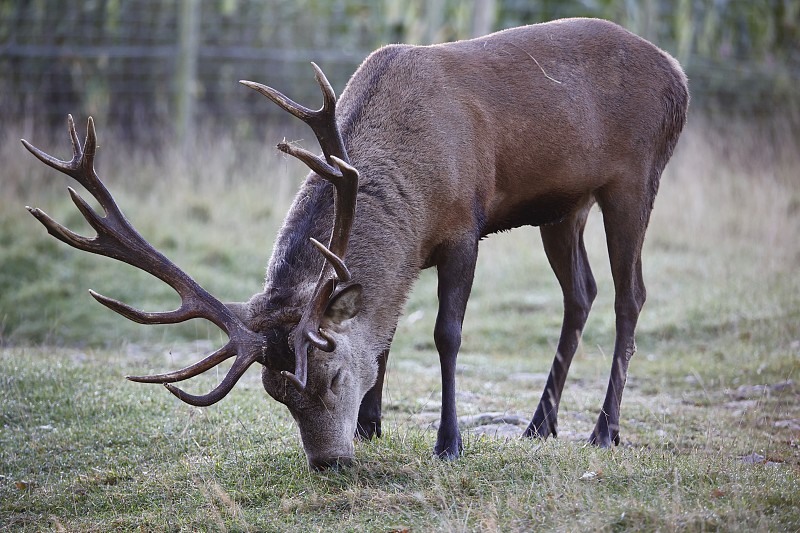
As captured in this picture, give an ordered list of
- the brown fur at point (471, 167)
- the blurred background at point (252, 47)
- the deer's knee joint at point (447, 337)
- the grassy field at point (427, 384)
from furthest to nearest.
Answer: the blurred background at point (252, 47)
the deer's knee joint at point (447, 337)
the brown fur at point (471, 167)
the grassy field at point (427, 384)

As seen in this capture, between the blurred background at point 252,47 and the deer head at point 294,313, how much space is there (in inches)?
332

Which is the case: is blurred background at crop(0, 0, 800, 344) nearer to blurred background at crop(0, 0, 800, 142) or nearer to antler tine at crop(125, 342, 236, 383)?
blurred background at crop(0, 0, 800, 142)

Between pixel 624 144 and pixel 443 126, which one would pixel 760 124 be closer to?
pixel 624 144

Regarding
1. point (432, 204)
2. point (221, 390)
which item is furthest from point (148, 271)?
point (432, 204)

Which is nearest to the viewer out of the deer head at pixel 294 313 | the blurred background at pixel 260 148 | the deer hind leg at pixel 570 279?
the deer head at pixel 294 313

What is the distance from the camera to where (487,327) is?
30.3ft

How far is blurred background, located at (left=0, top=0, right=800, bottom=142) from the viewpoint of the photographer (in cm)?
1405

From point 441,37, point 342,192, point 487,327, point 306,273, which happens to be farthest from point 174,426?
point 441,37

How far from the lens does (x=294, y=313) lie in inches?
187

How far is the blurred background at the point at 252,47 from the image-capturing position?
14055 millimetres

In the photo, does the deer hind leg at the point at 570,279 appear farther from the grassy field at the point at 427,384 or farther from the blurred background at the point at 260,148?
the blurred background at the point at 260,148

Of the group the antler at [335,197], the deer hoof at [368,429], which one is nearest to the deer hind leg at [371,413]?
the deer hoof at [368,429]

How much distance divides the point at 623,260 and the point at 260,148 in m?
8.60

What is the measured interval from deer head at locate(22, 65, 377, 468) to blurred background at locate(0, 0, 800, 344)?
2.35m
